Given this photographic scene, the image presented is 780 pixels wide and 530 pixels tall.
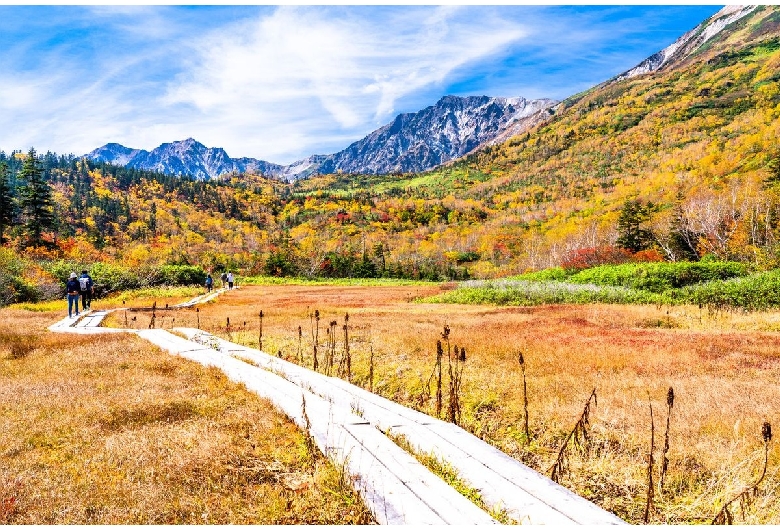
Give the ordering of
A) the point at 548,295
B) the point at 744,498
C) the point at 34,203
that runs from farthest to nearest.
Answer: the point at 34,203
the point at 548,295
the point at 744,498

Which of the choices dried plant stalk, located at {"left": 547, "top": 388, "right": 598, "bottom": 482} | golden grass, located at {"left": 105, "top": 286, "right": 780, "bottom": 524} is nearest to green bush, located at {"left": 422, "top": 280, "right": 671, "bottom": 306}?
golden grass, located at {"left": 105, "top": 286, "right": 780, "bottom": 524}

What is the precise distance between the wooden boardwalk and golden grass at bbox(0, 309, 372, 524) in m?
0.24

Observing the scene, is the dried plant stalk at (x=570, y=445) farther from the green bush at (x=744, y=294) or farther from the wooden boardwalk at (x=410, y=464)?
the green bush at (x=744, y=294)

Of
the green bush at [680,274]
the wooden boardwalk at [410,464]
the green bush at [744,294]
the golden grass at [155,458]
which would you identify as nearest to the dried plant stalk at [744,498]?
the wooden boardwalk at [410,464]

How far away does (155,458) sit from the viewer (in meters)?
5.46

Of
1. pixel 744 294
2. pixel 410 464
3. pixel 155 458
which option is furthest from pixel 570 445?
pixel 744 294

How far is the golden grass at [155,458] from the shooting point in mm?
4264

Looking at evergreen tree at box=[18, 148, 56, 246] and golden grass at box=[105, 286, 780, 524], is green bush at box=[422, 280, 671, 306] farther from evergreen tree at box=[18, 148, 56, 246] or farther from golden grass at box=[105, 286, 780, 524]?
evergreen tree at box=[18, 148, 56, 246]

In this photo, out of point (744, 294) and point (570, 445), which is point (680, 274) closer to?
point (744, 294)

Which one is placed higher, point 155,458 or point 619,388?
point 155,458

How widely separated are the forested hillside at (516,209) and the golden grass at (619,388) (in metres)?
20.6

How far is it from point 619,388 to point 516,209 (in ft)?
444

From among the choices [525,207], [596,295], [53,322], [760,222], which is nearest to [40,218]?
[53,322]

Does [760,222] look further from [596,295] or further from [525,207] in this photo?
[525,207]
